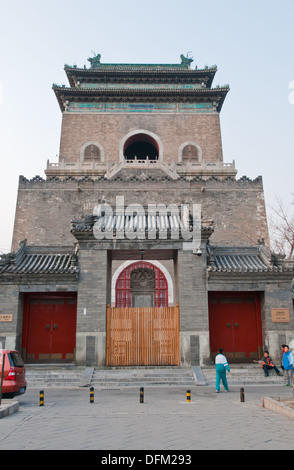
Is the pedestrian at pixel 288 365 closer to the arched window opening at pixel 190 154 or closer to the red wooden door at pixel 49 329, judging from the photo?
the red wooden door at pixel 49 329

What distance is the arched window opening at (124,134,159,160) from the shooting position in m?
33.6

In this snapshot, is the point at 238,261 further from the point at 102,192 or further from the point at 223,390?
the point at 102,192

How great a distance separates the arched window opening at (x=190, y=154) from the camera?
32.2m

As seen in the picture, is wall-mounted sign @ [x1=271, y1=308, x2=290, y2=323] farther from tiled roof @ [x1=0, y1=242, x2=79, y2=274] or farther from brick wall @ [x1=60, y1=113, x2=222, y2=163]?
brick wall @ [x1=60, y1=113, x2=222, y2=163]

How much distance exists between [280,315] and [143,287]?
10.9 m

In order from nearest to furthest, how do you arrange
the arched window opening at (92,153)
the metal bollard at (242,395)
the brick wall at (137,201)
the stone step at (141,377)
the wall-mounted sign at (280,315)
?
the metal bollard at (242,395) < the stone step at (141,377) < the wall-mounted sign at (280,315) < the brick wall at (137,201) < the arched window opening at (92,153)

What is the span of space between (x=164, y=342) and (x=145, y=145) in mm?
25940

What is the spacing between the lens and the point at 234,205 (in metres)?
25.9

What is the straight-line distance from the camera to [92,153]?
32219 mm

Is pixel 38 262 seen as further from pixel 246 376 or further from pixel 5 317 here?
pixel 246 376

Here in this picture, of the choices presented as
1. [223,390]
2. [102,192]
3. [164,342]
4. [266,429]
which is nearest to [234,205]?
[102,192]

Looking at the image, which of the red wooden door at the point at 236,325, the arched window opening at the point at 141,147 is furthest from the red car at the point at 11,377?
the arched window opening at the point at 141,147

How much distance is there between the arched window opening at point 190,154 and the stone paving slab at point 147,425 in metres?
24.5

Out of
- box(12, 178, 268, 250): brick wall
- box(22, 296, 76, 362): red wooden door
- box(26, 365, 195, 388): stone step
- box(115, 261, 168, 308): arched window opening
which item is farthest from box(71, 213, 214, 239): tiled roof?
box(12, 178, 268, 250): brick wall
